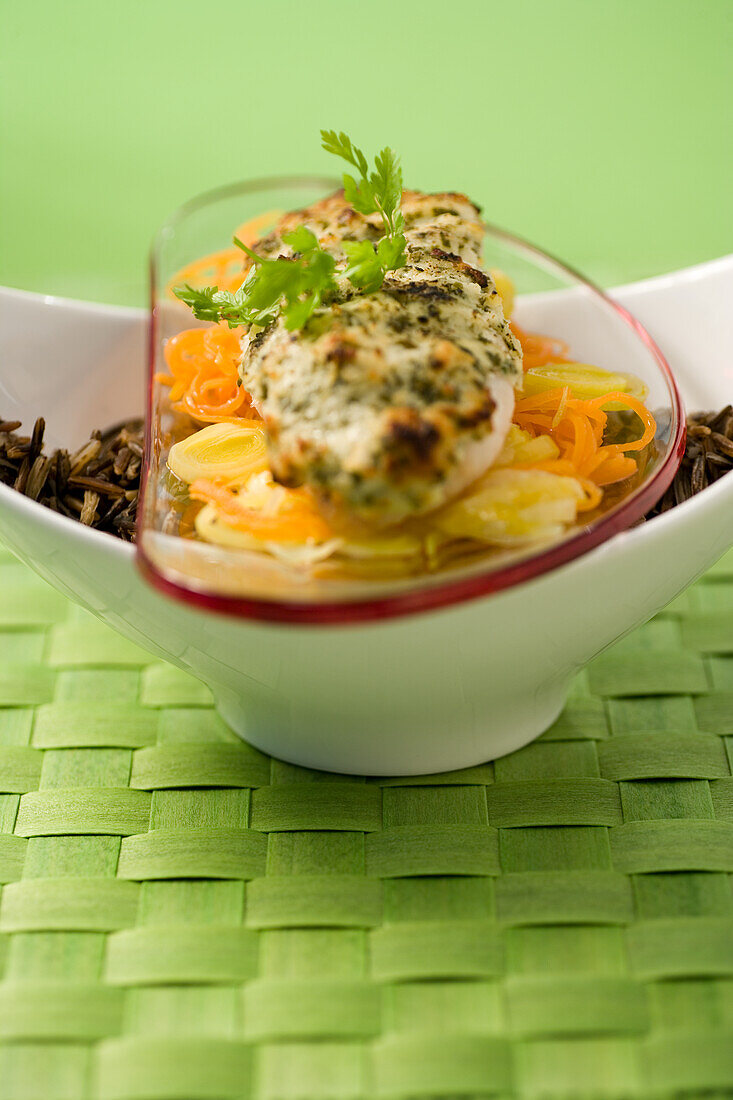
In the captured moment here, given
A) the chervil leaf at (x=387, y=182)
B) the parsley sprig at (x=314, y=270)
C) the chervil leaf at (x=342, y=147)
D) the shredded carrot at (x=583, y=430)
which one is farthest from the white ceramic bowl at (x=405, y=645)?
the chervil leaf at (x=342, y=147)

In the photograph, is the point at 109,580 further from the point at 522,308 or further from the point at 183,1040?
the point at 522,308

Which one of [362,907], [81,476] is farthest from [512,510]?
[81,476]

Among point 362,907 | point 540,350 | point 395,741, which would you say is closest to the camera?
point 362,907

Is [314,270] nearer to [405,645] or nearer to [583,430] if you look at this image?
[583,430]

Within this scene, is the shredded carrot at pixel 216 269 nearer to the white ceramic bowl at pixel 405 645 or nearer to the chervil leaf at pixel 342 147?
the chervil leaf at pixel 342 147

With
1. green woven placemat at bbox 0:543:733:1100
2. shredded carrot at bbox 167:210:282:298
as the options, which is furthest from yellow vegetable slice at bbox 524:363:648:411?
shredded carrot at bbox 167:210:282:298

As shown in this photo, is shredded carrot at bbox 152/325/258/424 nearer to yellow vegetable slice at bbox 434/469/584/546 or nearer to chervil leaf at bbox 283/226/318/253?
chervil leaf at bbox 283/226/318/253
